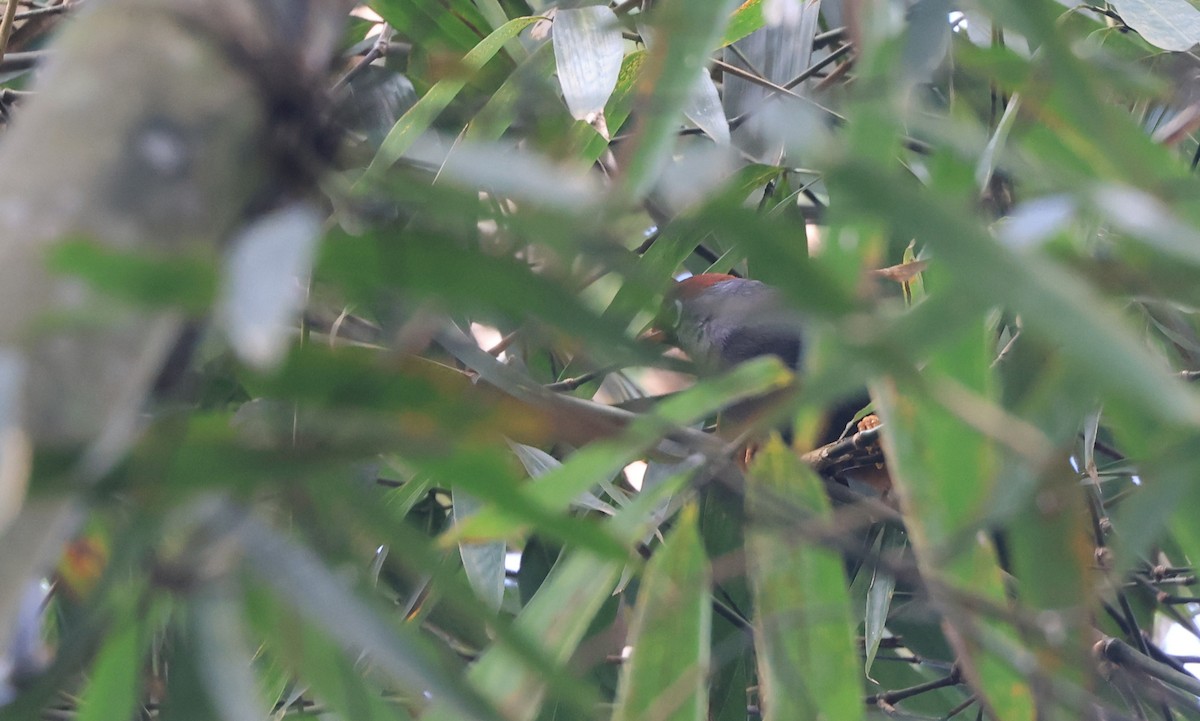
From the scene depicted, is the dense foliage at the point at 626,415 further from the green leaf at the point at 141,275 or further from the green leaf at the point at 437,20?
the green leaf at the point at 437,20

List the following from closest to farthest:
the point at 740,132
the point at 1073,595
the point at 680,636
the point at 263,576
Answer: the point at 263,576
the point at 1073,595
the point at 680,636
the point at 740,132

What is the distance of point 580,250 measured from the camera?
42 cm

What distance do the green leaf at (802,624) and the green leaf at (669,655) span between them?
0.13 feet

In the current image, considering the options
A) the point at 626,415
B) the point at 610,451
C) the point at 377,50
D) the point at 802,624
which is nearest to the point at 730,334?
the point at 377,50

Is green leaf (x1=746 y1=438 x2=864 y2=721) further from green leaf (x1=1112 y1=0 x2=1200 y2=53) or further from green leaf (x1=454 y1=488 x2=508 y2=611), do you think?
green leaf (x1=1112 y1=0 x2=1200 y2=53)

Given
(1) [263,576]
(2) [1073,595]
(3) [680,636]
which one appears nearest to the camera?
(1) [263,576]

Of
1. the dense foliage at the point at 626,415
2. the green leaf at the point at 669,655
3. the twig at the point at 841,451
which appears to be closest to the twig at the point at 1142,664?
the twig at the point at 841,451

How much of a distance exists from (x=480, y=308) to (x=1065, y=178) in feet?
0.88

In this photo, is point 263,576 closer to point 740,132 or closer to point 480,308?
point 480,308

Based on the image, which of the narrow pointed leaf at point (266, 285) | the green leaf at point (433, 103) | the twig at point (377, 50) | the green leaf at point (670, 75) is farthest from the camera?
the twig at point (377, 50)

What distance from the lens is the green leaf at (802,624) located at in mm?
638

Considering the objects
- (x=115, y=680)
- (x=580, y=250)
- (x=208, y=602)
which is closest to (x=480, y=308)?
(x=580, y=250)

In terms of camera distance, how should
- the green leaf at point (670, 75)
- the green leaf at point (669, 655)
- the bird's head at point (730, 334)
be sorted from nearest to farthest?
the green leaf at point (670, 75)
the green leaf at point (669, 655)
the bird's head at point (730, 334)

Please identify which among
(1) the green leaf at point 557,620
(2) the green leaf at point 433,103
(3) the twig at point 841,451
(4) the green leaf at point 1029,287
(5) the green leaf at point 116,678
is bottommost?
(3) the twig at point 841,451
